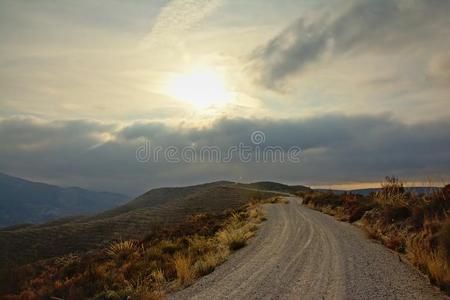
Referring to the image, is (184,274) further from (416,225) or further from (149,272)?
(416,225)

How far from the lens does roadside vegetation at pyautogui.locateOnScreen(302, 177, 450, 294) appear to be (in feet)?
37.7

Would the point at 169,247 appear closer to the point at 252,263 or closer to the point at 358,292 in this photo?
the point at 252,263

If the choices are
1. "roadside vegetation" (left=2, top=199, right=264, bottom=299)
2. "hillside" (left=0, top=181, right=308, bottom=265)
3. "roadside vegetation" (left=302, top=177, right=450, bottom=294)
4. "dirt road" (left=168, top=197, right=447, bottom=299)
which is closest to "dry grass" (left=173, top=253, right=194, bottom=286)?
"roadside vegetation" (left=2, top=199, right=264, bottom=299)

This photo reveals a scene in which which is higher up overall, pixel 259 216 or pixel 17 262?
pixel 259 216

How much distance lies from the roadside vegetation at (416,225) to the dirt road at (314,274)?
0.48 metres

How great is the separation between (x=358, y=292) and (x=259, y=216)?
64.2 ft

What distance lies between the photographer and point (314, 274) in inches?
456

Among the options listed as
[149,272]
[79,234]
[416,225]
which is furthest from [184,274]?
[79,234]

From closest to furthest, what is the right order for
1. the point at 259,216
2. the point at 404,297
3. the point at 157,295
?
the point at 404,297
the point at 157,295
the point at 259,216

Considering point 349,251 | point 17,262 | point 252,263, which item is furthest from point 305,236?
point 17,262

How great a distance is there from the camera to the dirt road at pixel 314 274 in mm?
9875

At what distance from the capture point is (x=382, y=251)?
1546 centimetres

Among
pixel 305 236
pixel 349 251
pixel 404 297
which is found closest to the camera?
pixel 404 297

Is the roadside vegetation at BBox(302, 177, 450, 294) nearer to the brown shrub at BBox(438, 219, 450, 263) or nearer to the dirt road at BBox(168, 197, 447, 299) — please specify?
the brown shrub at BBox(438, 219, 450, 263)
